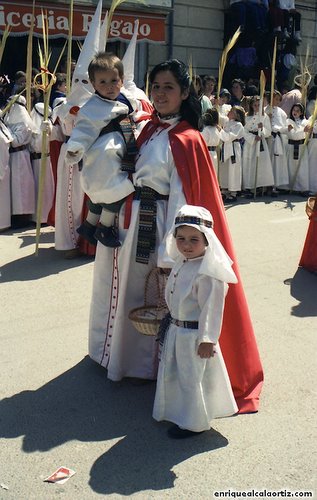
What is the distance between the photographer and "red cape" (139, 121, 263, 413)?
11.3 ft

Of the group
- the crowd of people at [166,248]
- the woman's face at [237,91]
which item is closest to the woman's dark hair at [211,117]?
the woman's face at [237,91]

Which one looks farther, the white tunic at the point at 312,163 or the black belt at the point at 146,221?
the white tunic at the point at 312,163

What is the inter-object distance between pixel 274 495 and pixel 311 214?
149 inches

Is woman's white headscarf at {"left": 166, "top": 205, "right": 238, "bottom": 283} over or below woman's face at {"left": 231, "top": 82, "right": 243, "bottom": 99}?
below

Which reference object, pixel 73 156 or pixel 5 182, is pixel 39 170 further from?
pixel 73 156

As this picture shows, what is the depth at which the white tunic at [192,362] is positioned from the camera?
3.12m

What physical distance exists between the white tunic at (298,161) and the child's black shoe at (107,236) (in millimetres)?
7307

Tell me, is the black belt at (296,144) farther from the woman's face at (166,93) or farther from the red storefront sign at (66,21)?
the woman's face at (166,93)

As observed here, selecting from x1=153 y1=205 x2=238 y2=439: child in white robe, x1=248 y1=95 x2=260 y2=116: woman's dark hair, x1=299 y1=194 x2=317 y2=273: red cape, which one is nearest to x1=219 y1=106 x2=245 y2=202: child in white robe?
x1=248 y1=95 x2=260 y2=116: woman's dark hair

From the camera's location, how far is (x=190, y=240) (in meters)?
3.14

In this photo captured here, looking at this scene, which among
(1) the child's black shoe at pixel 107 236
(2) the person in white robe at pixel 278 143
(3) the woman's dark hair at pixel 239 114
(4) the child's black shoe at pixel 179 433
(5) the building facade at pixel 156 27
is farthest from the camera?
(5) the building facade at pixel 156 27

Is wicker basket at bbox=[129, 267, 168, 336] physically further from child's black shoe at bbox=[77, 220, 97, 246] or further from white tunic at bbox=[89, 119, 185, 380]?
child's black shoe at bbox=[77, 220, 97, 246]

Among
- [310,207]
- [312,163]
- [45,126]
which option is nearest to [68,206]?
[45,126]

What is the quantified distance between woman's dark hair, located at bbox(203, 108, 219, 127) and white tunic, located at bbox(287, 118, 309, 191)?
2.00 metres
